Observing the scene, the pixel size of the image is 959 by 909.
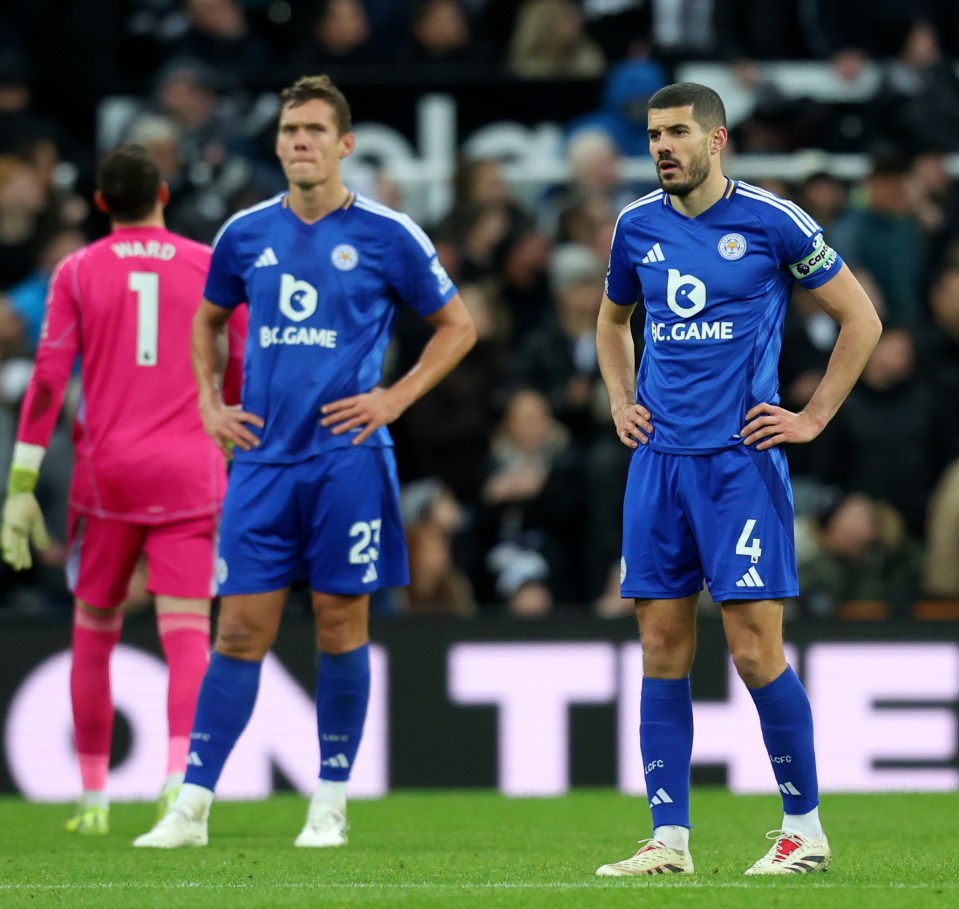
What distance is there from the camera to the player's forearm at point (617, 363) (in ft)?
21.6

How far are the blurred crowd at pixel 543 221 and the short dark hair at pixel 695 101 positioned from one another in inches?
175

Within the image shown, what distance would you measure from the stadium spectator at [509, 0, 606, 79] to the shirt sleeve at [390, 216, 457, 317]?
719cm

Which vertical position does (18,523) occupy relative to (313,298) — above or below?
below

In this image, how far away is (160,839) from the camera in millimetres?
7234

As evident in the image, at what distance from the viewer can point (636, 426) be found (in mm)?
6398

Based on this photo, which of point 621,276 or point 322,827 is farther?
point 322,827

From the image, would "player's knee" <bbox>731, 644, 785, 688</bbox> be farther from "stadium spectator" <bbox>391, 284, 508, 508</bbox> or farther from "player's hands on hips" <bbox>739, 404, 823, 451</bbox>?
"stadium spectator" <bbox>391, 284, 508, 508</bbox>

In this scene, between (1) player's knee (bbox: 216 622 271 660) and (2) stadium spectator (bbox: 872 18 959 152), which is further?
(2) stadium spectator (bbox: 872 18 959 152)

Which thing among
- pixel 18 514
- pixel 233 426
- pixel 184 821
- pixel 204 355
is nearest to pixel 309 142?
pixel 204 355

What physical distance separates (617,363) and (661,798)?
1347mm

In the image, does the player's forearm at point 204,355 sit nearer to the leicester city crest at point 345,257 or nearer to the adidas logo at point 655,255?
the leicester city crest at point 345,257

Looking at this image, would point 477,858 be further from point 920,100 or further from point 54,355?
point 920,100

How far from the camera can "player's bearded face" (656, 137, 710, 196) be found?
6.21m

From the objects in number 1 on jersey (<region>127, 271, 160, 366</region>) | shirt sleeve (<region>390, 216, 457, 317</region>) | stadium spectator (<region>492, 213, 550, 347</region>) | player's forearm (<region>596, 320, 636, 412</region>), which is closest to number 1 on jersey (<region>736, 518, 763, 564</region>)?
player's forearm (<region>596, 320, 636, 412</region>)
